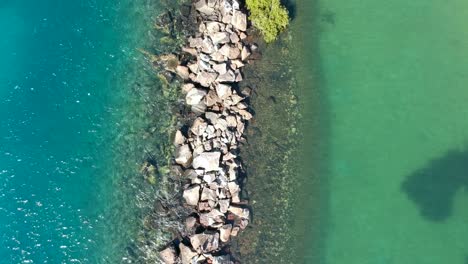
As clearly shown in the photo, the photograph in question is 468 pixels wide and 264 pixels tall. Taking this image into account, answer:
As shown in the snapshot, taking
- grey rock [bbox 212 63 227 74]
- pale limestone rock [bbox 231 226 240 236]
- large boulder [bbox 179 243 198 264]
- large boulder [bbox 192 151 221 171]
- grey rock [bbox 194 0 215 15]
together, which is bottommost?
large boulder [bbox 179 243 198 264]

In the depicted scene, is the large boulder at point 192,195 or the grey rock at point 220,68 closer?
the large boulder at point 192,195

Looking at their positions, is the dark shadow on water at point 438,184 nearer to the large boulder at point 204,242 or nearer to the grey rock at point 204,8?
the large boulder at point 204,242

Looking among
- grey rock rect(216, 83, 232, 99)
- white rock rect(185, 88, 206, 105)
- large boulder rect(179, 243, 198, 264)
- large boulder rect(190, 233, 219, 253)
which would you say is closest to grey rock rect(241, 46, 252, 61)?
grey rock rect(216, 83, 232, 99)

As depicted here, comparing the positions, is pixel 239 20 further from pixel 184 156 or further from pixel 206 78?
pixel 184 156

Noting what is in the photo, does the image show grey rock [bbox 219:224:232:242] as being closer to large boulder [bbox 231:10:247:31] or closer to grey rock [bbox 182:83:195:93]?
grey rock [bbox 182:83:195:93]

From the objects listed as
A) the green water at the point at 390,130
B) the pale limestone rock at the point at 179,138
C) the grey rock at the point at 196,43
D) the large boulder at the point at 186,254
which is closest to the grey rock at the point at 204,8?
the grey rock at the point at 196,43

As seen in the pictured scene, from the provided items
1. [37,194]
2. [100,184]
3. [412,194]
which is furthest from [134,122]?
[412,194]

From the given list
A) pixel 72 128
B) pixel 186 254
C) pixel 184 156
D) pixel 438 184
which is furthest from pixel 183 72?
pixel 438 184
